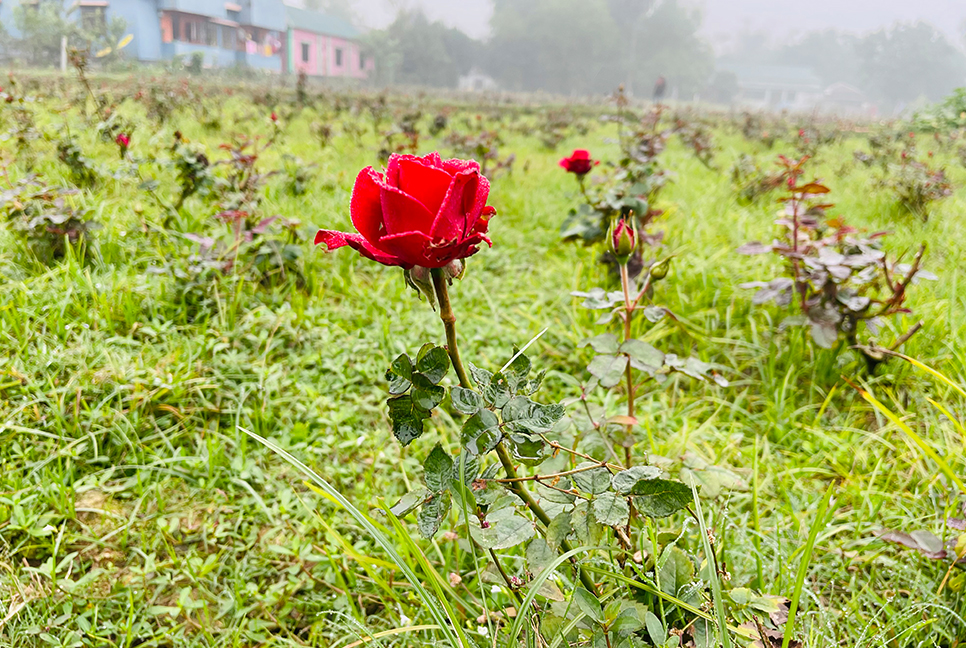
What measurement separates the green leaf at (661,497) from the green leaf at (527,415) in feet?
0.45

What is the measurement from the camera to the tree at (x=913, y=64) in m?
46.9

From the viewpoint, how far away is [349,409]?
1.69 m

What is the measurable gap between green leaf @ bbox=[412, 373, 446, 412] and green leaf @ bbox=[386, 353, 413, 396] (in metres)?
0.01

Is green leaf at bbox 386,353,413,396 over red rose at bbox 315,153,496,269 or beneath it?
beneath

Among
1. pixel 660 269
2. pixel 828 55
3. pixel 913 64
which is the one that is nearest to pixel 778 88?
pixel 828 55

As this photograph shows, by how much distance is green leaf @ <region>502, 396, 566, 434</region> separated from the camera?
0.60 metres

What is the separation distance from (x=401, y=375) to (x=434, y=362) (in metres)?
0.04

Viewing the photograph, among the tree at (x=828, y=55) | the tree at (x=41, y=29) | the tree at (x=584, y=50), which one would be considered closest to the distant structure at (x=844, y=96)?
the tree at (x=828, y=55)

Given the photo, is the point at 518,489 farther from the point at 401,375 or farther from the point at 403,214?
the point at 403,214

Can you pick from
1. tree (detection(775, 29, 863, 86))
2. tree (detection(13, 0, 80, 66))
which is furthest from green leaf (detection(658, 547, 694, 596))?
tree (detection(775, 29, 863, 86))

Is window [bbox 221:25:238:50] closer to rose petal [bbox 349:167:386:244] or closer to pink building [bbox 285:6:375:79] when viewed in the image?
pink building [bbox 285:6:375:79]

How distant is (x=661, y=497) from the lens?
617mm

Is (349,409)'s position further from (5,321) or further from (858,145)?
(858,145)

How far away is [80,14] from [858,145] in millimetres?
18935
